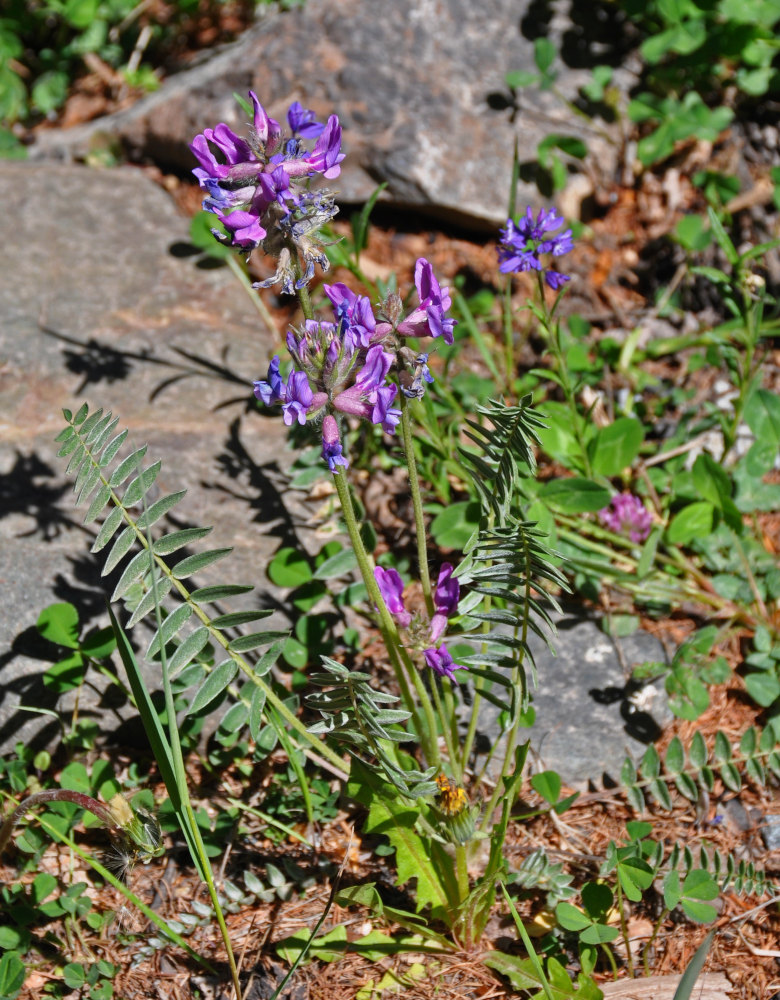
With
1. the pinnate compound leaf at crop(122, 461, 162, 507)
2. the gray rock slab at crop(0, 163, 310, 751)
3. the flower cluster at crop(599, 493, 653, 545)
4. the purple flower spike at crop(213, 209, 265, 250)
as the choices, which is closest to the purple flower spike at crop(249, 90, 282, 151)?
the purple flower spike at crop(213, 209, 265, 250)

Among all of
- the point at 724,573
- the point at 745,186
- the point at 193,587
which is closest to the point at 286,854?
the point at 193,587

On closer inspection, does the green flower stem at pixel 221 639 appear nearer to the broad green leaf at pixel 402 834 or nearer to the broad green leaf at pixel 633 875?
the broad green leaf at pixel 402 834

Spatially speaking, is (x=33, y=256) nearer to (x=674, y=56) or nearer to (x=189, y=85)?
(x=189, y=85)

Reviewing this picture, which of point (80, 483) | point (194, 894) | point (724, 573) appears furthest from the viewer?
point (724, 573)

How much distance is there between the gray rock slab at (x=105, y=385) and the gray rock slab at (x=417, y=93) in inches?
25.7

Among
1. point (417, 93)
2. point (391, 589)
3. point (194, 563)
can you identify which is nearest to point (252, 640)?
point (194, 563)

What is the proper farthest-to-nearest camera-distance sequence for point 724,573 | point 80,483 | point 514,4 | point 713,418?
point 514,4 < point 713,418 < point 724,573 < point 80,483

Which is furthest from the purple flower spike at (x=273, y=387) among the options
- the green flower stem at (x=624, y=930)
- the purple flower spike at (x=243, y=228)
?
the green flower stem at (x=624, y=930)

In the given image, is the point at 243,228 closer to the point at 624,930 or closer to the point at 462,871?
the point at 462,871

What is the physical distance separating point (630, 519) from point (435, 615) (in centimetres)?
116

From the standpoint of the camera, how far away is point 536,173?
12.4 ft

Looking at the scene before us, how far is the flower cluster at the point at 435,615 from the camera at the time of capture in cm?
Result: 188

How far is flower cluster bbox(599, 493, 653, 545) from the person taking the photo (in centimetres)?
287

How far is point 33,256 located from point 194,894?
255 cm
